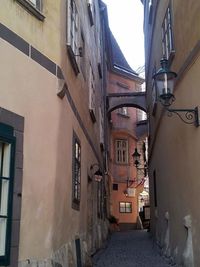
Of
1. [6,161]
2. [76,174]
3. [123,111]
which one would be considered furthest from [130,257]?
[123,111]

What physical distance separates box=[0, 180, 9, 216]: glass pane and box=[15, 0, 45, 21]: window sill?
269 cm

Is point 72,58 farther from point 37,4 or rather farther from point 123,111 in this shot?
point 123,111

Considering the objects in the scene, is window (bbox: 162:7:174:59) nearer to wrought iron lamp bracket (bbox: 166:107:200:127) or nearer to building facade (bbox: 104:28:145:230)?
wrought iron lamp bracket (bbox: 166:107:200:127)

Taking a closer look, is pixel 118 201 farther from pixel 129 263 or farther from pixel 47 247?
pixel 47 247

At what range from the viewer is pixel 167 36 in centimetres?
1095

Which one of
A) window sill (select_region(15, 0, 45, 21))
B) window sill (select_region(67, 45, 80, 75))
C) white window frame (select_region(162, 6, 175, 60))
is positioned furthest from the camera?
white window frame (select_region(162, 6, 175, 60))

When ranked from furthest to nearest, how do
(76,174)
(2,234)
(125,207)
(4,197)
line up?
1. (125,207)
2. (76,174)
3. (4,197)
4. (2,234)

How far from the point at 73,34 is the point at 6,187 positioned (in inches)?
181

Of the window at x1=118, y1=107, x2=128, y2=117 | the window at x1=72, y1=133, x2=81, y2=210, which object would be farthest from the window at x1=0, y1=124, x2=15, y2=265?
the window at x1=118, y1=107, x2=128, y2=117

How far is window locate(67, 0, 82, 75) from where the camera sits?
8.60 meters

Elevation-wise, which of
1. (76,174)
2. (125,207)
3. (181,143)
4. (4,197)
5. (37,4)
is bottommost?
(4,197)

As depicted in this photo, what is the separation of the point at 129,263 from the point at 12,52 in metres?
6.12

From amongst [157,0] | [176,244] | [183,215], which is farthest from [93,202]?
[157,0]

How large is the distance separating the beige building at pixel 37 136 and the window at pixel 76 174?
0.08 metres
